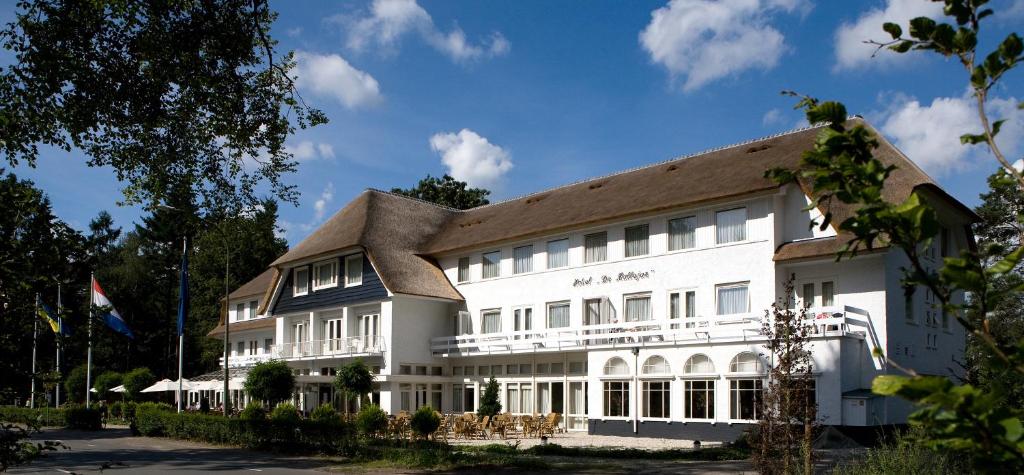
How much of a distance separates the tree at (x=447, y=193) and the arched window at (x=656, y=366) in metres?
36.7

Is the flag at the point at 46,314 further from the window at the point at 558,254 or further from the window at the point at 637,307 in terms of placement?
the window at the point at 558,254

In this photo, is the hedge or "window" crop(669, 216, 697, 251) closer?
the hedge

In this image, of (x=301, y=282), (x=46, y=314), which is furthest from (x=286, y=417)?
(x=46, y=314)

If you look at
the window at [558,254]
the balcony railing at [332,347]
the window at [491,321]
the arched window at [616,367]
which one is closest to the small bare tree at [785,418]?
the arched window at [616,367]

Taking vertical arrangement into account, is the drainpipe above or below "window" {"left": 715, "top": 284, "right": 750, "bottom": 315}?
below

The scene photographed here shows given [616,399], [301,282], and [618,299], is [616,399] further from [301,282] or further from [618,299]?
[301,282]

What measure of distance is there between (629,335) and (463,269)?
1231cm

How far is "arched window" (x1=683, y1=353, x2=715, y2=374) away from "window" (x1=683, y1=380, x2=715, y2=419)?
37 centimetres

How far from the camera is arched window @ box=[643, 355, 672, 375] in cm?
3081

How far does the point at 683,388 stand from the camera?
99.0 ft

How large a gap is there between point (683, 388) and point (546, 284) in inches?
354

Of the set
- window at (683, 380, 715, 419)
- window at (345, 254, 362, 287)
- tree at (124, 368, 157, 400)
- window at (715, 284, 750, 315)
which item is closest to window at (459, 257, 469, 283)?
window at (345, 254, 362, 287)

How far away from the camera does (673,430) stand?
3033cm

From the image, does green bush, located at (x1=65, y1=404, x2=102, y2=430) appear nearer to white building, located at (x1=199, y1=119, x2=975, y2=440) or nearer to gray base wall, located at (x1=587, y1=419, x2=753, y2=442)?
white building, located at (x1=199, y1=119, x2=975, y2=440)
